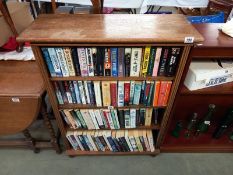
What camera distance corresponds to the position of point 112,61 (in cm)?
92

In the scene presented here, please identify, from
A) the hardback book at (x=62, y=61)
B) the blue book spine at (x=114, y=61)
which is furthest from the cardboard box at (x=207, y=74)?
the hardback book at (x=62, y=61)

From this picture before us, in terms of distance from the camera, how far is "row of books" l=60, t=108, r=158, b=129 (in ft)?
3.84

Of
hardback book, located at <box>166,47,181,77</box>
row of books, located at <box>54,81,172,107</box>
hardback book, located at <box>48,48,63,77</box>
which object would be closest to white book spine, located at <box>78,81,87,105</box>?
row of books, located at <box>54,81,172,107</box>

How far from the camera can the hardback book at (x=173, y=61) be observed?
0.89 m

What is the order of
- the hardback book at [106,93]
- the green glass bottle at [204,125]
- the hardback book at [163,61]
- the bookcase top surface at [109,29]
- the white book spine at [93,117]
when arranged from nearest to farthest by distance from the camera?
the bookcase top surface at [109,29]
the hardback book at [163,61]
the hardback book at [106,93]
the white book spine at [93,117]
the green glass bottle at [204,125]

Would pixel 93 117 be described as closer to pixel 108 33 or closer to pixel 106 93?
pixel 106 93

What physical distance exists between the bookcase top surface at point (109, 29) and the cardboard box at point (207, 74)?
0.30 metres

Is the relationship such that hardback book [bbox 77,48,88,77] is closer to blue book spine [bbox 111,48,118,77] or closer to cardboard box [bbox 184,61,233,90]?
blue book spine [bbox 111,48,118,77]

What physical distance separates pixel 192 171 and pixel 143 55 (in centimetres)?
106

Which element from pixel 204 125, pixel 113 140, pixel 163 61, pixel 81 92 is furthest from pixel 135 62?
pixel 204 125

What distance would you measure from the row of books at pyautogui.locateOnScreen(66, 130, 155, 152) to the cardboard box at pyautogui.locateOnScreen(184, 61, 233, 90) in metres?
0.48

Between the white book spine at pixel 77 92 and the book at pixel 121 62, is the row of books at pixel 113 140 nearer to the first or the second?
the white book spine at pixel 77 92

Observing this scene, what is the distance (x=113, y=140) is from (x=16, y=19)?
1.17 meters

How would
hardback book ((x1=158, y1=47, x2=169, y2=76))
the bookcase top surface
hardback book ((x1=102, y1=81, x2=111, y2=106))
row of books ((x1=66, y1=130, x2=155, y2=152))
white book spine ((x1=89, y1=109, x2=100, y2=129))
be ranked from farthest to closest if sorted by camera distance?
row of books ((x1=66, y1=130, x2=155, y2=152)), white book spine ((x1=89, y1=109, x2=100, y2=129)), hardback book ((x1=102, y1=81, x2=111, y2=106)), hardback book ((x1=158, y1=47, x2=169, y2=76)), the bookcase top surface
